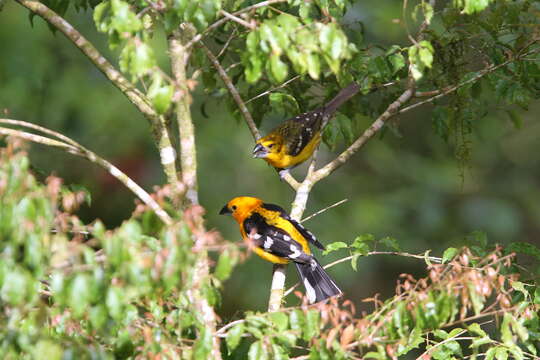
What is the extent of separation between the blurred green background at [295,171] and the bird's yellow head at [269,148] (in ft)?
6.87

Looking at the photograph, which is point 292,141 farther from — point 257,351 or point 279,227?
point 257,351

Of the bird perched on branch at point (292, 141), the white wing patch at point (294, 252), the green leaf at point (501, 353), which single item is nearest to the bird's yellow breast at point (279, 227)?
the white wing patch at point (294, 252)

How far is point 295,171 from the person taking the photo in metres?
8.91

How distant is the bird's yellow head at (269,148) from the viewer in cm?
595

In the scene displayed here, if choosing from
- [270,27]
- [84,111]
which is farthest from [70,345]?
[84,111]

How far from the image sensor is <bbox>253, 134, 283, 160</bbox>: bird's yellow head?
595 centimetres

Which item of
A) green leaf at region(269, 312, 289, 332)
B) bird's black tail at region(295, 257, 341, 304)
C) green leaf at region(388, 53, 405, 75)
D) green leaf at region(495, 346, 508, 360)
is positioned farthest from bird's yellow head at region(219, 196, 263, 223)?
green leaf at region(269, 312, 289, 332)

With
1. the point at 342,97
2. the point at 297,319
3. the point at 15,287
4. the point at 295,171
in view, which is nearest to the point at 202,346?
the point at 297,319

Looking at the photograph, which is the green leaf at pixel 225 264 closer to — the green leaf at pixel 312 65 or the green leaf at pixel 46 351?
the green leaf at pixel 46 351

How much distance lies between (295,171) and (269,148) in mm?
2915

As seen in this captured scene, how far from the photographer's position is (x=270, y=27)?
114 inches

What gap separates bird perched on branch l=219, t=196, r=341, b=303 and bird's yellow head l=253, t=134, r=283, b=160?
450mm

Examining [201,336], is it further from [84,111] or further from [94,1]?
[84,111]

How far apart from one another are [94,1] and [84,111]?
395 centimetres
